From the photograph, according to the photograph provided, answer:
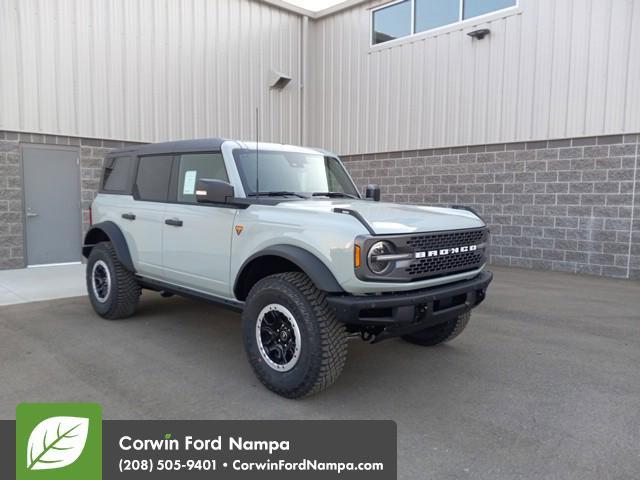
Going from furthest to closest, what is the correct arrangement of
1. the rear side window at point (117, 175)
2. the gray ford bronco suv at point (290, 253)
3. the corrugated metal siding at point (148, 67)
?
the corrugated metal siding at point (148, 67), the rear side window at point (117, 175), the gray ford bronco suv at point (290, 253)

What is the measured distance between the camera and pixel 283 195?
14.4ft

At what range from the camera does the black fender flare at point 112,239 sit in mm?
5441

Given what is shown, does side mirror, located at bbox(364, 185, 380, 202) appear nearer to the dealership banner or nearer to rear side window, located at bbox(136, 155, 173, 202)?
rear side window, located at bbox(136, 155, 173, 202)

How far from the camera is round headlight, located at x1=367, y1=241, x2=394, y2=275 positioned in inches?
128

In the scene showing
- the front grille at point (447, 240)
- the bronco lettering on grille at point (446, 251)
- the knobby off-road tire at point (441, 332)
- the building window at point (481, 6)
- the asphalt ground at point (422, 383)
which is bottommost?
the asphalt ground at point (422, 383)

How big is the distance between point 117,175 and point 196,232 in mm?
1984

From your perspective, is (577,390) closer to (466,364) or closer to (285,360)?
(466,364)

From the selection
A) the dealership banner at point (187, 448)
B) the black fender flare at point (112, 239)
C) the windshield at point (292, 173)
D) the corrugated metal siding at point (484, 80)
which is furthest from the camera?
the corrugated metal siding at point (484, 80)

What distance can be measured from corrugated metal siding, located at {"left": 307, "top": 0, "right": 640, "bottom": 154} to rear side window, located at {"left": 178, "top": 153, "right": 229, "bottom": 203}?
7.53 meters

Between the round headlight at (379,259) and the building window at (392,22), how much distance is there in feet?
32.5

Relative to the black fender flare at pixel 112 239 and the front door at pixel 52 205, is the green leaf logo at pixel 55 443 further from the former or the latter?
the front door at pixel 52 205

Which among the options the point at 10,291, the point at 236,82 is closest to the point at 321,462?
the point at 10,291

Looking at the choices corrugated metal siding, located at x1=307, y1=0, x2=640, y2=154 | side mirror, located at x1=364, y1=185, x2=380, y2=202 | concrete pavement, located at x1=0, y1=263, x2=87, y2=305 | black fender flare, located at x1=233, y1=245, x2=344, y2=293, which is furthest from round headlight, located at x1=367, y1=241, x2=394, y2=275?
corrugated metal siding, located at x1=307, y1=0, x2=640, y2=154

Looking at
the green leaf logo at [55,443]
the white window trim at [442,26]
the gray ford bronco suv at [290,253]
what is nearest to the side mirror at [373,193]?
the gray ford bronco suv at [290,253]
